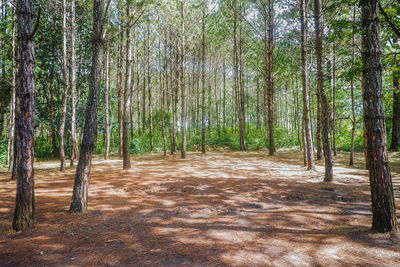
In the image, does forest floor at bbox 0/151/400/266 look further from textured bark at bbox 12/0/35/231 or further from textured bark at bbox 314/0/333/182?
textured bark at bbox 314/0/333/182

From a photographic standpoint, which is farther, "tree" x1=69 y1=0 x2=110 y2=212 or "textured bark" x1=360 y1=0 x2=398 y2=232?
"tree" x1=69 y1=0 x2=110 y2=212

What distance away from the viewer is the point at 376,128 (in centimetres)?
326

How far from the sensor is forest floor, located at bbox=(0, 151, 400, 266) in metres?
2.65

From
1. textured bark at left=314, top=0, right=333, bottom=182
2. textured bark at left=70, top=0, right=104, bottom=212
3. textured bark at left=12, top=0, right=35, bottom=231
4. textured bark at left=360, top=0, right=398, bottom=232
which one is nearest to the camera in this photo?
textured bark at left=360, top=0, right=398, bottom=232

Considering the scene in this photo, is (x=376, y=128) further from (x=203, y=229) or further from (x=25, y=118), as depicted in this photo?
(x=25, y=118)

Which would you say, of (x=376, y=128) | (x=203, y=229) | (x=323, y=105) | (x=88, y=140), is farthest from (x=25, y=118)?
(x=323, y=105)

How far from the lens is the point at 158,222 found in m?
3.92

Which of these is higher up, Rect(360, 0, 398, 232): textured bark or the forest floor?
Rect(360, 0, 398, 232): textured bark

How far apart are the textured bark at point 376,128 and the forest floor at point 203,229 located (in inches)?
13.4

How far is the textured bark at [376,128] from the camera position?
321 cm

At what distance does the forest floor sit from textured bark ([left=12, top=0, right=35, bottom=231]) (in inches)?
13.4

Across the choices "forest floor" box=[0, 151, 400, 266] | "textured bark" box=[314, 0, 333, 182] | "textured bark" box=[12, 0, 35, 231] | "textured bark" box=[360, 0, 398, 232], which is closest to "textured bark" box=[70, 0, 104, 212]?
"forest floor" box=[0, 151, 400, 266]

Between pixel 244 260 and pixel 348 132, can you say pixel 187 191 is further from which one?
pixel 348 132

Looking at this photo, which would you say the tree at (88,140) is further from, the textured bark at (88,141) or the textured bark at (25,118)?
the textured bark at (25,118)
